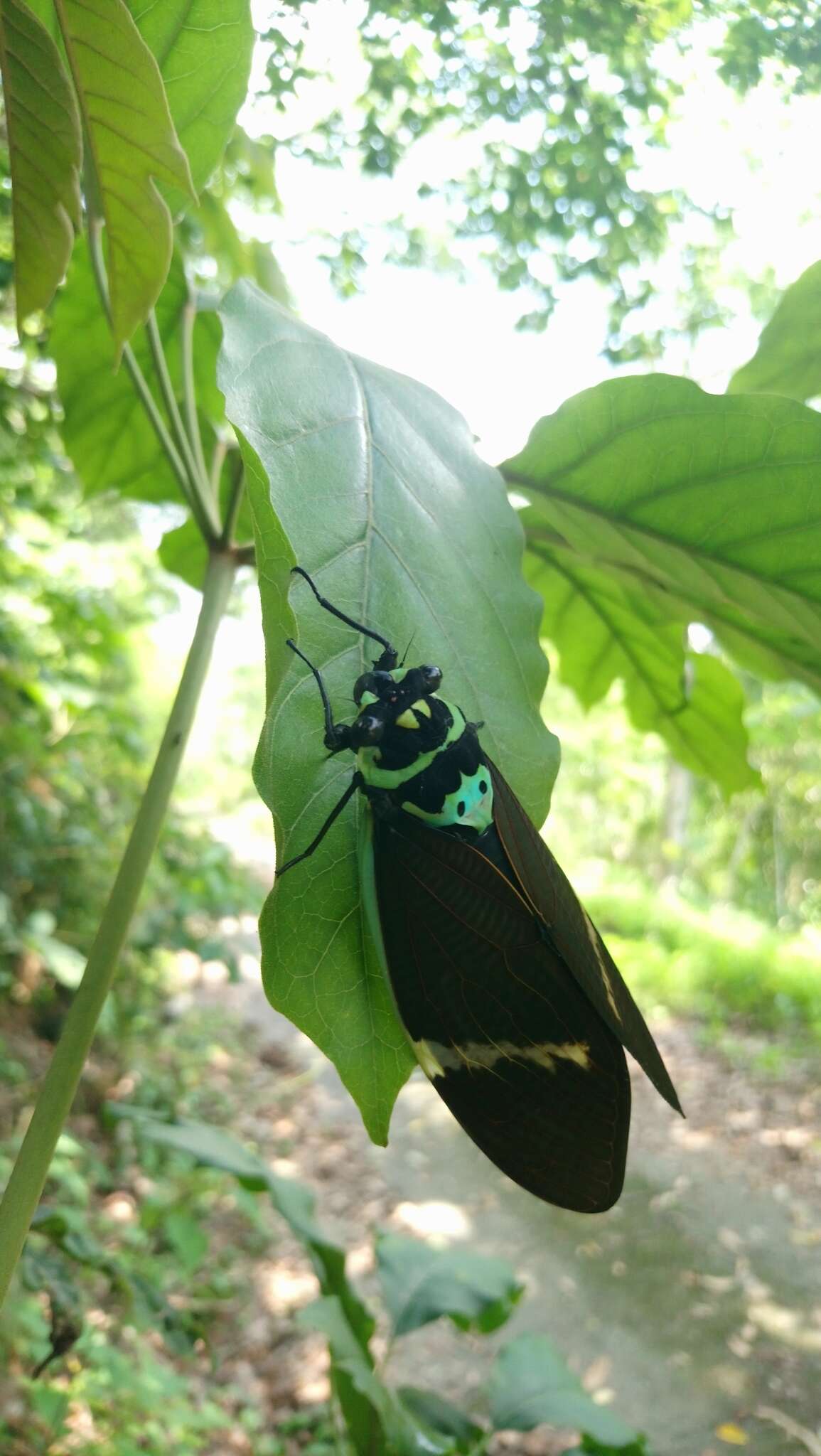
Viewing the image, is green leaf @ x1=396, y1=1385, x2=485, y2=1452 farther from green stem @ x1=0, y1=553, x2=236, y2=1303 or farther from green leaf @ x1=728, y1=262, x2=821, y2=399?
green leaf @ x1=728, y1=262, x2=821, y2=399

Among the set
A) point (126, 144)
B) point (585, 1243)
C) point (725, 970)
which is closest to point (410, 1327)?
point (126, 144)

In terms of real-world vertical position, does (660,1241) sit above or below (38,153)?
below

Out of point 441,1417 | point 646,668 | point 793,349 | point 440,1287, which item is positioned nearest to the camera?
point 793,349

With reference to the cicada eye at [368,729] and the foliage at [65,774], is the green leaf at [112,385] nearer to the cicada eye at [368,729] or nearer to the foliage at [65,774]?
the cicada eye at [368,729]

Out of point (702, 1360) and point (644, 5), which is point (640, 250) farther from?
point (702, 1360)

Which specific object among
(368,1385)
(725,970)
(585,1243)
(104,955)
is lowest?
(725,970)

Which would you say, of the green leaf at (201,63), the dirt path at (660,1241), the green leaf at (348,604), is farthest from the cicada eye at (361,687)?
the dirt path at (660,1241)

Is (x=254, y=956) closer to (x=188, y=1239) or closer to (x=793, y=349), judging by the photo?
(x=188, y=1239)
